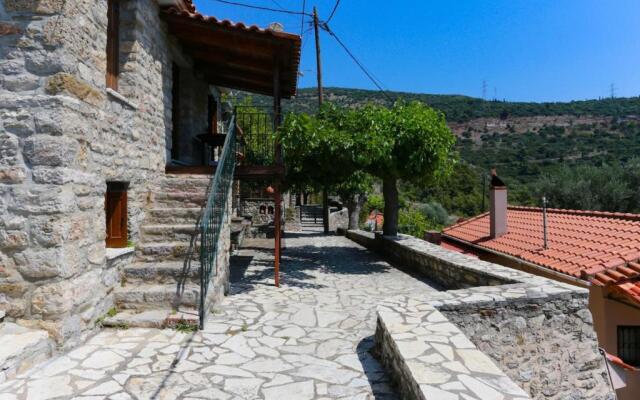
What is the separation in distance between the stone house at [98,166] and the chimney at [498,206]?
22.7ft

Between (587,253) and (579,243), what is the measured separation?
0.78 meters

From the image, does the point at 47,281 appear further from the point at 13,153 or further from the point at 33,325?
the point at 13,153

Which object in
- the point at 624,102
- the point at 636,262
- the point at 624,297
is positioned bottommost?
the point at 624,297

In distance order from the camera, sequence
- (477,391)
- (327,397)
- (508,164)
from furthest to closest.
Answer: (508,164)
(327,397)
(477,391)

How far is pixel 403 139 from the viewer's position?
8.42m

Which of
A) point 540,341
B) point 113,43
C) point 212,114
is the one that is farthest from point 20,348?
point 212,114

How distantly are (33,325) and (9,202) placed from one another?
3.50ft

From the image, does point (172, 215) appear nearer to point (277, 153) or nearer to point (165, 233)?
point (165, 233)

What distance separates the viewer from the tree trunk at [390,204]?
33.5ft

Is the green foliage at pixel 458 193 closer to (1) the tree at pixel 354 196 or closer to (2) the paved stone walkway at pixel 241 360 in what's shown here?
(1) the tree at pixel 354 196

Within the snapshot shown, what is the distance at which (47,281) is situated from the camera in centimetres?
356

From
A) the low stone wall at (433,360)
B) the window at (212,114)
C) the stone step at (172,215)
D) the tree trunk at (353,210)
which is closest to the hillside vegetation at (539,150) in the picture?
the tree trunk at (353,210)

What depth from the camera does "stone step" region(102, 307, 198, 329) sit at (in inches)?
169

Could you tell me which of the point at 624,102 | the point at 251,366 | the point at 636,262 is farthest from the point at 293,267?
the point at 624,102
